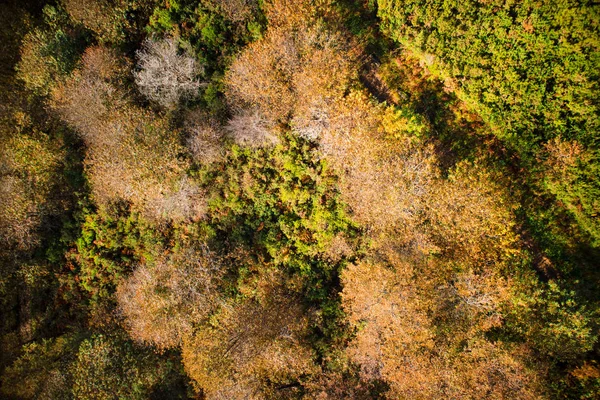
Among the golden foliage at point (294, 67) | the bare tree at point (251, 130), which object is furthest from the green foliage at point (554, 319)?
the bare tree at point (251, 130)

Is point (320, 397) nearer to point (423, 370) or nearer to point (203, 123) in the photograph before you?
point (423, 370)

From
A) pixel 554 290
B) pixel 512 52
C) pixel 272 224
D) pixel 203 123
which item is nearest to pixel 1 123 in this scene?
pixel 203 123

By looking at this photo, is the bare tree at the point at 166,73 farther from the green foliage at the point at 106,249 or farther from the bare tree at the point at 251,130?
the green foliage at the point at 106,249

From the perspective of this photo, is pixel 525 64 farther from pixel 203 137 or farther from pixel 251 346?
pixel 251 346

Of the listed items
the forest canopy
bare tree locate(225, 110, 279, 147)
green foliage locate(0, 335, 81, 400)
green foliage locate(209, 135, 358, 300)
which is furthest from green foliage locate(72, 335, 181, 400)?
bare tree locate(225, 110, 279, 147)

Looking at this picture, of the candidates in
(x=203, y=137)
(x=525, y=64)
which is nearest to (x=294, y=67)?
(x=203, y=137)
